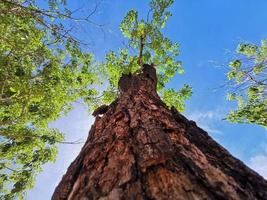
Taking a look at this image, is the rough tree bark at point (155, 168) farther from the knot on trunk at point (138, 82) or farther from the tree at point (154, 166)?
the knot on trunk at point (138, 82)

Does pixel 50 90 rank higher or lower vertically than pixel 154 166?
higher

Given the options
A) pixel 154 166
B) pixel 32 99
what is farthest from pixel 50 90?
pixel 154 166

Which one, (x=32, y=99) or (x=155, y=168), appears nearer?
(x=155, y=168)

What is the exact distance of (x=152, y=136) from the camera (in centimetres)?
286

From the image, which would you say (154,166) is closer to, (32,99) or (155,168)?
(155,168)

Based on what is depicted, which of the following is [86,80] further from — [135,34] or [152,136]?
[152,136]

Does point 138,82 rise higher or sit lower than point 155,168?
higher

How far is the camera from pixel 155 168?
2164mm

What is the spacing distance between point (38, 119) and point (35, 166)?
2.79 m

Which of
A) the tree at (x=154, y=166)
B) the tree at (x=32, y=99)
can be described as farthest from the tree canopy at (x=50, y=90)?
the tree at (x=154, y=166)

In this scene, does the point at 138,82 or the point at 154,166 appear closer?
the point at 154,166

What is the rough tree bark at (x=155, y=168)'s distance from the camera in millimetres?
1894

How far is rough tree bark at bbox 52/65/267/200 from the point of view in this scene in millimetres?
1894

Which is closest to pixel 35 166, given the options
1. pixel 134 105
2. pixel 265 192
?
pixel 134 105
